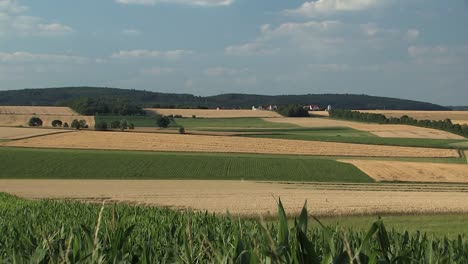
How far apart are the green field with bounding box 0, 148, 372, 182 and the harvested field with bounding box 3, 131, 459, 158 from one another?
24.1 feet

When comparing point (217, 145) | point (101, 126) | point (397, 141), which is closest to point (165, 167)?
point (217, 145)

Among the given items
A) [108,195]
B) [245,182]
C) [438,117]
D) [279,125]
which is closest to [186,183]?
[245,182]

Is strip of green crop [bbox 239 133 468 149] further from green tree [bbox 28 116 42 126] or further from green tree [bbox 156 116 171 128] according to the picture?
green tree [bbox 28 116 42 126]

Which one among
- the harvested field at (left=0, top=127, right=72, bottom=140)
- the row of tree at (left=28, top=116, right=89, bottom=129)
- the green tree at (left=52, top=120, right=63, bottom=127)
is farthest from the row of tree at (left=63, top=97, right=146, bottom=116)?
the harvested field at (left=0, top=127, right=72, bottom=140)

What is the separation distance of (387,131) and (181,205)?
5950 centimetres

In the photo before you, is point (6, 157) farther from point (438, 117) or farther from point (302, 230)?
point (438, 117)

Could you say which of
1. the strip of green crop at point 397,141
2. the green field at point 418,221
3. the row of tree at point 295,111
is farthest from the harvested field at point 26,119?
the green field at point 418,221

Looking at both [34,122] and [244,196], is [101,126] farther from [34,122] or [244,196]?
[244,196]

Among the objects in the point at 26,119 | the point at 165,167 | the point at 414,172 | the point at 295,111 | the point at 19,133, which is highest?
the point at 295,111

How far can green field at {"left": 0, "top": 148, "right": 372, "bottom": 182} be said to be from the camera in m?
46.6

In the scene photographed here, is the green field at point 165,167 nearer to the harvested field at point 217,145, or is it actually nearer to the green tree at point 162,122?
the harvested field at point 217,145

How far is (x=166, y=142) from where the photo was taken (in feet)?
218

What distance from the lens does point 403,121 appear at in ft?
328

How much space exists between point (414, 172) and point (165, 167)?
20.0 meters
